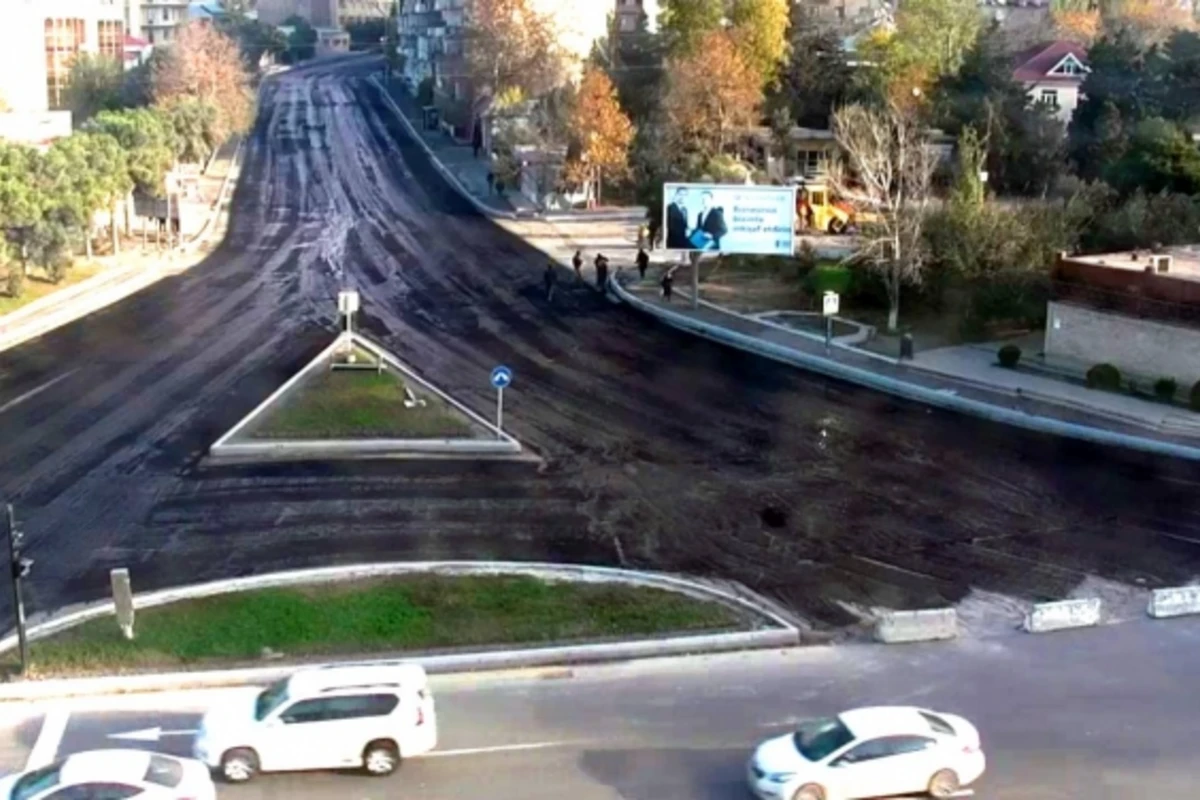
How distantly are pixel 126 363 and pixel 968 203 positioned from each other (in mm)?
22996

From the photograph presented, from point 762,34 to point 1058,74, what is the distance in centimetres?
1890

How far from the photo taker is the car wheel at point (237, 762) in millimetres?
15703

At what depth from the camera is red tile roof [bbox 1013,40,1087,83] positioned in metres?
83.0

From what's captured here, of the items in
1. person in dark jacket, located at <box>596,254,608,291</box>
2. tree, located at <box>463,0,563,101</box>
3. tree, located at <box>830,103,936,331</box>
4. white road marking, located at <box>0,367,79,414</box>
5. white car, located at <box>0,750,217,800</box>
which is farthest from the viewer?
tree, located at <box>463,0,563,101</box>

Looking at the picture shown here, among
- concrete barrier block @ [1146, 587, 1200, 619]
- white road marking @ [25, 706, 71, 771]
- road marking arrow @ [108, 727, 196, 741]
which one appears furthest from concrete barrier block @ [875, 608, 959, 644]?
white road marking @ [25, 706, 71, 771]

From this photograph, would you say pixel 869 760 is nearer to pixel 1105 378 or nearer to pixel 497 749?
pixel 497 749

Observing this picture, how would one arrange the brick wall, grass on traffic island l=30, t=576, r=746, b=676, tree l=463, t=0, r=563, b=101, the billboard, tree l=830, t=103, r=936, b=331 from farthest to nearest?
tree l=463, t=0, r=563, b=101 → the billboard → tree l=830, t=103, r=936, b=331 → the brick wall → grass on traffic island l=30, t=576, r=746, b=676

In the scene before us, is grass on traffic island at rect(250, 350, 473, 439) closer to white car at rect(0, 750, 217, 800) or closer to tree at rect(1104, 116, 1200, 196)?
white car at rect(0, 750, 217, 800)

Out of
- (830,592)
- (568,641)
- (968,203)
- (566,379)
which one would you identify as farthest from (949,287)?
(568,641)

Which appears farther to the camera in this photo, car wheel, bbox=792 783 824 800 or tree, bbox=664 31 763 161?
tree, bbox=664 31 763 161

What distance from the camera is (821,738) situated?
50.6 ft

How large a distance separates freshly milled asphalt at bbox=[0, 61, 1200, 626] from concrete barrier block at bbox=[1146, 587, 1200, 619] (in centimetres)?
120

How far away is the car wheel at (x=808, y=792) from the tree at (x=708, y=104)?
174 feet

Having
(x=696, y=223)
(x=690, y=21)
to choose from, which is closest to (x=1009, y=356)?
(x=696, y=223)
